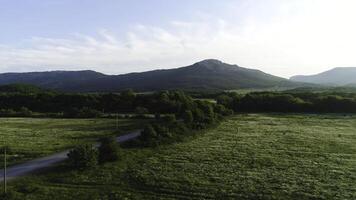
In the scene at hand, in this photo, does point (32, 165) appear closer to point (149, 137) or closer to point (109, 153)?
point (109, 153)

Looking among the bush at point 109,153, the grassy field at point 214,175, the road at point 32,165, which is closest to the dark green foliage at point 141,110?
the grassy field at point 214,175

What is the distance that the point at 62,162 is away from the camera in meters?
33.1

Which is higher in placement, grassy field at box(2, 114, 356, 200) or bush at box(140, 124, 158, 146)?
bush at box(140, 124, 158, 146)

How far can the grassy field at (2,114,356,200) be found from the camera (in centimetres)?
2456

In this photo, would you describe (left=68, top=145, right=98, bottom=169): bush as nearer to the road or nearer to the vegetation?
the road

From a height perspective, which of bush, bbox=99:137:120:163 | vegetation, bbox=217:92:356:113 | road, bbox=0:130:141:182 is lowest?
road, bbox=0:130:141:182

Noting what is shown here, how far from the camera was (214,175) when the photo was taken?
29.0 m

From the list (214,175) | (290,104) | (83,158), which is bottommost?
(214,175)

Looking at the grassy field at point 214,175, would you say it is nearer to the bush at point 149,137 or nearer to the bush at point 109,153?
the bush at point 109,153

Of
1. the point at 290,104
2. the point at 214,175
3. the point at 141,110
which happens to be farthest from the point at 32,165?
the point at 290,104

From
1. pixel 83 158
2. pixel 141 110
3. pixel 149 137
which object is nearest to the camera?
pixel 83 158

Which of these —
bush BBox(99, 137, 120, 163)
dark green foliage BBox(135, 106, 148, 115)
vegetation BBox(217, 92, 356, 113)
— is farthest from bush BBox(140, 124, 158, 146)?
vegetation BBox(217, 92, 356, 113)

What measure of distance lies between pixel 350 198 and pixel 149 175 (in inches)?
471

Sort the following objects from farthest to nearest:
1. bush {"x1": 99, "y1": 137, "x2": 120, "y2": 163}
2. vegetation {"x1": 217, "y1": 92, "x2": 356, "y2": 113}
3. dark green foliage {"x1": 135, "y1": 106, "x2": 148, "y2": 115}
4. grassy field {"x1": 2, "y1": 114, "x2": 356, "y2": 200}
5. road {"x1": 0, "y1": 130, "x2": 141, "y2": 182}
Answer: vegetation {"x1": 217, "y1": 92, "x2": 356, "y2": 113} < dark green foliage {"x1": 135, "y1": 106, "x2": 148, "y2": 115} < bush {"x1": 99, "y1": 137, "x2": 120, "y2": 163} < road {"x1": 0, "y1": 130, "x2": 141, "y2": 182} < grassy field {"x1": 2, "y1": 114, "x2": 356, "y2": 200}
